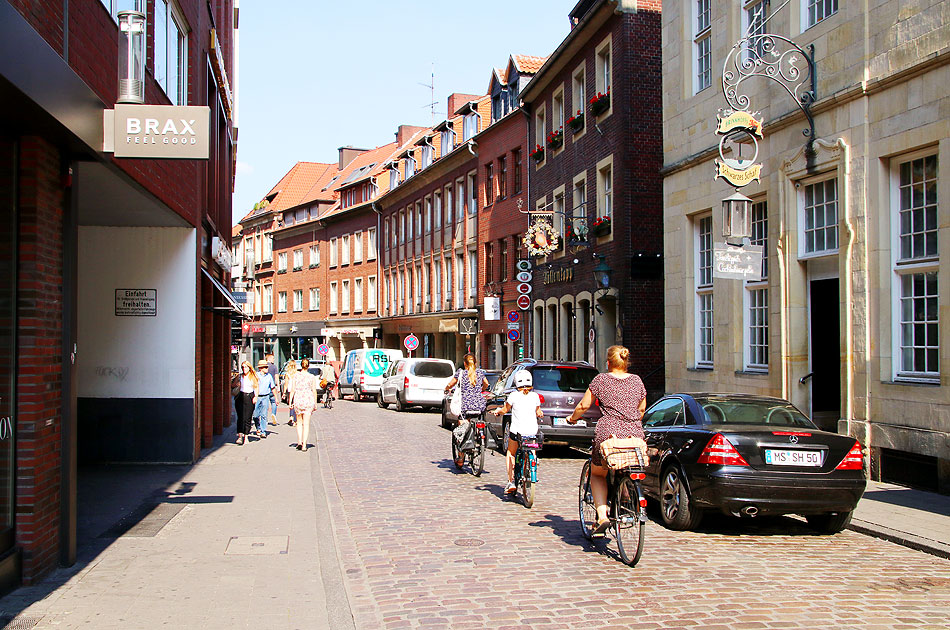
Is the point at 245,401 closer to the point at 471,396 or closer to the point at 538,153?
the point at 471,396

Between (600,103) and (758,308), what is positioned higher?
(600,103)

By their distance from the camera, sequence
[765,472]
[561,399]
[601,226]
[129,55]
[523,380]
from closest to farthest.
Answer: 1. [129,55]
2. [765,472]
3. [523,380]
4. [561,399]
5. [601,226]

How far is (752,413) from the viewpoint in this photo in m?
9.49

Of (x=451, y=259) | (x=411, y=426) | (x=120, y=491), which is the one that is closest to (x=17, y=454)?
(x=120, y=491)

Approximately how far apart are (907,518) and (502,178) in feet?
97.9

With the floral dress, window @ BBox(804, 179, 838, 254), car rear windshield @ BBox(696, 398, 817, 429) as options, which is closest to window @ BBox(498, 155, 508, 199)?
window @ BBox(804, 179, 838, 254)

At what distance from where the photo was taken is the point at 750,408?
9594 mm

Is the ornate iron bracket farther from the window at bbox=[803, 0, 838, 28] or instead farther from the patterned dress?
the patterned dress

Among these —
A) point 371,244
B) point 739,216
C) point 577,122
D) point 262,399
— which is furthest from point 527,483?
point 371,244

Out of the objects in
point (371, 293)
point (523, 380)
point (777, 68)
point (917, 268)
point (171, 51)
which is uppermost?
point (777, 68)

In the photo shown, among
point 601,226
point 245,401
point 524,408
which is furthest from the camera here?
point 601,226

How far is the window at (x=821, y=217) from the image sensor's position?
1400cm

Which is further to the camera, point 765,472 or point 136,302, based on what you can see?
point 136,302

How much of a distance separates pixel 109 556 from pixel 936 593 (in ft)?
21.5
